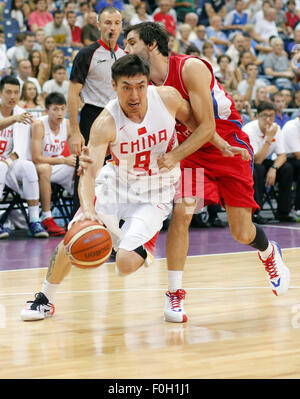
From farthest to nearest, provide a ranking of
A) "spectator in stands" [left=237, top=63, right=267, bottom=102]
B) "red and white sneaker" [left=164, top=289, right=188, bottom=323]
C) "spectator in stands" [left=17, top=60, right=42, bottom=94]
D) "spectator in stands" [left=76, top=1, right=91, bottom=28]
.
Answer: "spectator in stands" [left=76, top=1, right=91, bottom=28]
"spectator in stands" [left=237, top=63, right=267, bottom=102]
"spectator in stands" [left=17, top=60, right=42, bottom=94]
"red and white sneaker" [left=164, top=289, right=188, bottom=323]

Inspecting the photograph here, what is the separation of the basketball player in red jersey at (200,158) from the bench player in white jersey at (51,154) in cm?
409

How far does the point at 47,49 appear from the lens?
11.3 metres

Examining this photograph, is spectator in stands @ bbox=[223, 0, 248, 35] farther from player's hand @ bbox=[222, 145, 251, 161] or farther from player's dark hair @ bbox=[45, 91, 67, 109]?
player's hand @ bbox=[222, 145, 251, 161]

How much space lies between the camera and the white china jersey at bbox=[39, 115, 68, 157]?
30.0 ft

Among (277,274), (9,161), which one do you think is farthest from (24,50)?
(277,274)

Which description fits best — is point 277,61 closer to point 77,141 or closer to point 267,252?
point 77,141

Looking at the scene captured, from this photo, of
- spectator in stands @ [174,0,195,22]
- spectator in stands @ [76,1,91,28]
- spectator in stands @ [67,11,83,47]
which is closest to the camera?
spectator in stands @ [67,11,83,47]

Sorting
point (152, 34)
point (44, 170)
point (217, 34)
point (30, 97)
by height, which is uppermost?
point (217, 34)

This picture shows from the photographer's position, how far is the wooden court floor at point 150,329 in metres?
3.42

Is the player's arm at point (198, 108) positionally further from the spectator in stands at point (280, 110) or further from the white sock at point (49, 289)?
the spectator in stands at point (280, 110)

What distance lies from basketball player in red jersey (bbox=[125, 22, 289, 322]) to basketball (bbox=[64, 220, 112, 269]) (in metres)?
0.60

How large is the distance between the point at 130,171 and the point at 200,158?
2.14 feet

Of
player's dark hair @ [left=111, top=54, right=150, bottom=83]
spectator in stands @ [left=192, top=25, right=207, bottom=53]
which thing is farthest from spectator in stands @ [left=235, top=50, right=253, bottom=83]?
player's dark hair @ [left=111, top=54, right=150, bottom=83]

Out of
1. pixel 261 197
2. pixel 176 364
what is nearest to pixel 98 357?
pixel 176 364
